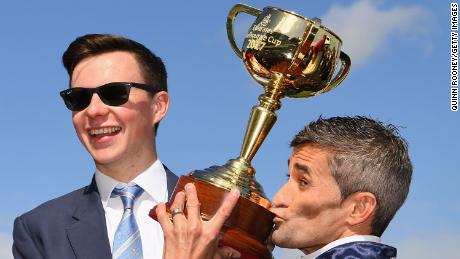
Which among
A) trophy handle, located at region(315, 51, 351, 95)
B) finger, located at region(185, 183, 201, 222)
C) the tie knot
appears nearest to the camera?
finger, located at region(185, 183, 201, 222)

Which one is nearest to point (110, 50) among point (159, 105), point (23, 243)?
point (159, 105)

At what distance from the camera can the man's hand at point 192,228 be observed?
17.5 feet

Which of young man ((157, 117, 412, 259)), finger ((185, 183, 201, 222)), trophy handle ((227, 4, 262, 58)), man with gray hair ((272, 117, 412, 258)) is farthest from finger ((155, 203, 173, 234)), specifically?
trophy handle ((227, 4, 262, 58))

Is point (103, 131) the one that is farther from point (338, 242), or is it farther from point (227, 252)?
point (338, 242)

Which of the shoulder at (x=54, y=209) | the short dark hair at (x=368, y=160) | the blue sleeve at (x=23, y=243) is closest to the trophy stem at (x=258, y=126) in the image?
the short dark hair at (x=368, y=160)

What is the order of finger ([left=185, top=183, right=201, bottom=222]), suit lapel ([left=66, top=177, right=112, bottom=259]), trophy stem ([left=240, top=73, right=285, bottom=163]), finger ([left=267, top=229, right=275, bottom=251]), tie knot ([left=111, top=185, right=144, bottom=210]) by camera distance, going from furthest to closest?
1. tie knot ([left=111, top=185, right=144, bottom=210])
2. suit lapel ([left=66, top=177, right=112, bottom=259])
3. trophy stem ([left=240, top=73, right=285, bottom=163])
4. finger ([left=267, top=229, right=275, bottom=251])
5. finger ([left=185, top=183, right=201, bottom=222])

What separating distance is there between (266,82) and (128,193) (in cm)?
140

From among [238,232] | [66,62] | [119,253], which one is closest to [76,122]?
[66,62]

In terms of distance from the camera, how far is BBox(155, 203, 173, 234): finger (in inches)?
215

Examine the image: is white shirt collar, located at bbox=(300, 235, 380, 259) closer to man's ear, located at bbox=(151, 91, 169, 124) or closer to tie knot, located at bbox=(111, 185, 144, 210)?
tie knot, located at bbox=(111, 185, 144, 210)

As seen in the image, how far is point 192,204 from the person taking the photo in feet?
18.2

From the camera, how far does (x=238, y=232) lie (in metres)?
5.83

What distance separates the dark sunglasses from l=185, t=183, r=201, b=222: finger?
142cm

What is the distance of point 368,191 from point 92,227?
2.23 m
